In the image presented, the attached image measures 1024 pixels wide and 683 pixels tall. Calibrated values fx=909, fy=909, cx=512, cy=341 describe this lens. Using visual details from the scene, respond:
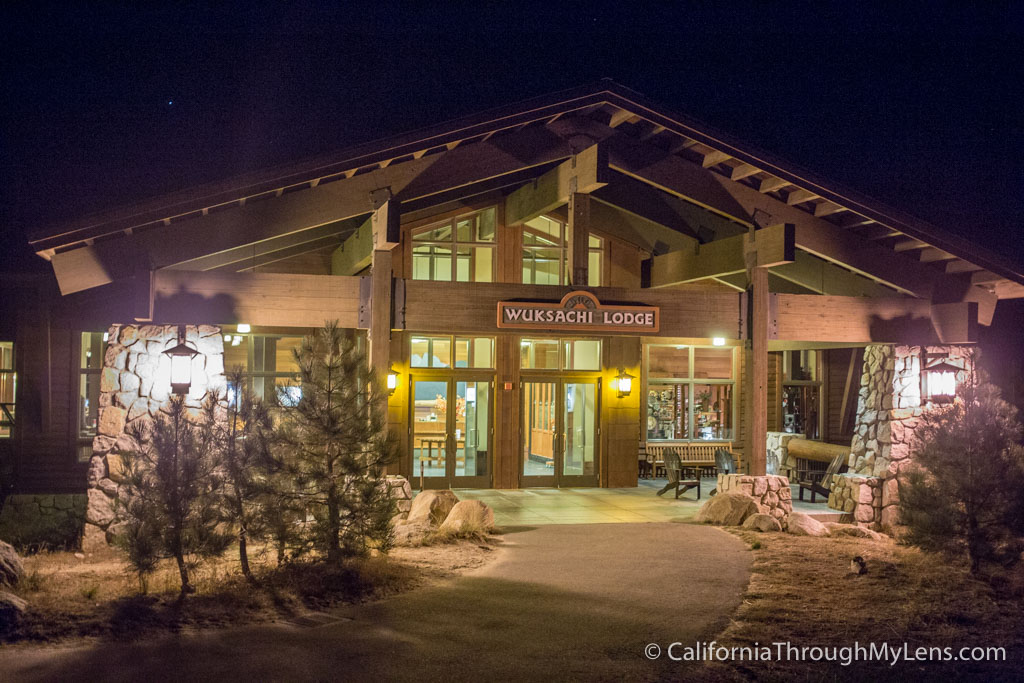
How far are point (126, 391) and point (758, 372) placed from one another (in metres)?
8.26

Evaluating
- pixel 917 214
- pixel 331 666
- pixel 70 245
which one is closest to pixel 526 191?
pixel 917 214

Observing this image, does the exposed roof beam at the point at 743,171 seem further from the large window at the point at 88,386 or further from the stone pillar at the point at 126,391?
the large window at the point at 88,386

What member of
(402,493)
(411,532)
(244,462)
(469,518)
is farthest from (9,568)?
(469,518)

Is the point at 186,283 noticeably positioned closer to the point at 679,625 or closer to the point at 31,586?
the point at 31,586

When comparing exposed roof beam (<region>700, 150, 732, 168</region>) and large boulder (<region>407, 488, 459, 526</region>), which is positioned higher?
exposed roof beam (<region>700, 150, 732, 168</region>)

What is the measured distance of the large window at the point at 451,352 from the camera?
15344 mm

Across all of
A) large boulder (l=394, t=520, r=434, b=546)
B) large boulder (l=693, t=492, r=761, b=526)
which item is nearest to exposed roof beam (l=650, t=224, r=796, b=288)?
large boulder (l=693, t=492, r=761, b=526)

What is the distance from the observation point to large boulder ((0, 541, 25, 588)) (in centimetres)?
799

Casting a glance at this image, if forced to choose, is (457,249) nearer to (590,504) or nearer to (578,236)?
(578,236)

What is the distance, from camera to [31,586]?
798 cm

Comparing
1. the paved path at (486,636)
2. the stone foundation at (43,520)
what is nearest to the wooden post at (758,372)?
the paved path at (486,636)

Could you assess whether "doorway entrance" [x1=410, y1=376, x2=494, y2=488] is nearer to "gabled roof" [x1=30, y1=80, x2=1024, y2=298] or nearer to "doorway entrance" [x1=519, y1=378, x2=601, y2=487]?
"doorway entrance" [x1=519, y1=378, x2=601, y2=487]

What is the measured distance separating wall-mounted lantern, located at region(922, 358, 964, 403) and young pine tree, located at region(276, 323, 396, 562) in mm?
8556

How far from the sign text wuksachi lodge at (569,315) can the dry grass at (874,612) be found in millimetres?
3551
